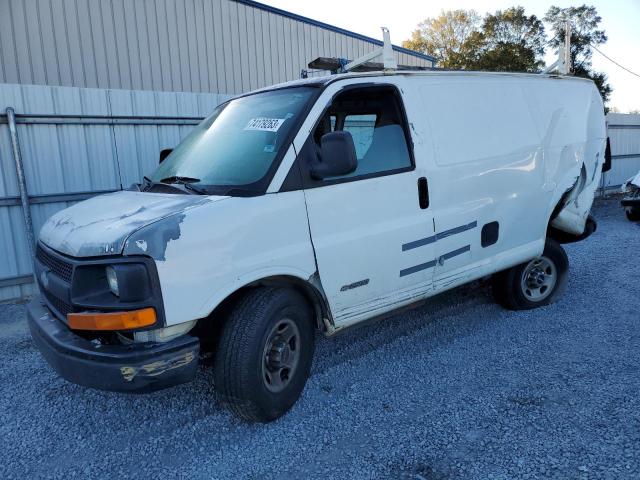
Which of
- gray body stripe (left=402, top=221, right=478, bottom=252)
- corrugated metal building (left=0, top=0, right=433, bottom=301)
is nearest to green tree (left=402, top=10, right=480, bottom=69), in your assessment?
corrugated metal building (left=0, top=0, right=433, bottom=301)

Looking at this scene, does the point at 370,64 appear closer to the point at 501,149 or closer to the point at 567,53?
the point at 501,149

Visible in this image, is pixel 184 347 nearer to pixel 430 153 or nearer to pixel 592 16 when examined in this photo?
pixel 430 153

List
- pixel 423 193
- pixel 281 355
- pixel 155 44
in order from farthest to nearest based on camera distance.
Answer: pixel 155 44 → pixel 423 193 → pixel 281 355

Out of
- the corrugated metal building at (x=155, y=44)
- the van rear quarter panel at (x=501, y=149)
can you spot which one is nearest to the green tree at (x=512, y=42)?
the corrugated metal building at (x=155, y=44)

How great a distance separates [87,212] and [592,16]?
38789 mm

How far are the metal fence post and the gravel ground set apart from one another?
1831 millimetres

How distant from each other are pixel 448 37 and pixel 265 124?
145 ft

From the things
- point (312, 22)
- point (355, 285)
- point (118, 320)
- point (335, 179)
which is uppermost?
point (312, 22)

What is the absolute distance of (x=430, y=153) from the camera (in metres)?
3.73

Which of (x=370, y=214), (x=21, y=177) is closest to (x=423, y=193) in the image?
(x=370, y=214)

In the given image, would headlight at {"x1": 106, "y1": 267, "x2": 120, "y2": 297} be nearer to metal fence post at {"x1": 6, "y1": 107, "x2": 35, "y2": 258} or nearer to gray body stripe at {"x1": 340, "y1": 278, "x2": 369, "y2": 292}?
gray body stripe at {"x1": 340, "y1": 278, "x2": 369, "y2": 292}

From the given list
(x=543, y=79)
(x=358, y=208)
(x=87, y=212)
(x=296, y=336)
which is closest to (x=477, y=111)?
(x=543, y=79)

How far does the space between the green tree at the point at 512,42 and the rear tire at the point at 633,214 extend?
88.1ft

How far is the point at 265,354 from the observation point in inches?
119
